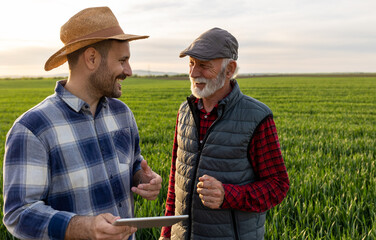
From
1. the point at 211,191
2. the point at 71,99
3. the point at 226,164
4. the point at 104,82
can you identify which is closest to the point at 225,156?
the point at 226,164

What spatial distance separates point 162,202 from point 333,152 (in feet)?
16.0

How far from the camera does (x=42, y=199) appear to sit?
6.06 feet

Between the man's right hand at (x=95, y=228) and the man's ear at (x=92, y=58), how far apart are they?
918mm

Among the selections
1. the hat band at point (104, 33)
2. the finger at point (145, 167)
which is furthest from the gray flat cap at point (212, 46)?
the finger at point (145, 167)

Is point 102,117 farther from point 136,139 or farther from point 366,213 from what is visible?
point 366,213

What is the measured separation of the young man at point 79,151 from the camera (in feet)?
5.58

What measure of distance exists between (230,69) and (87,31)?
1044mm

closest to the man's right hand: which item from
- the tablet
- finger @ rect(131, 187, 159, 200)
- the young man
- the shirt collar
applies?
the young man

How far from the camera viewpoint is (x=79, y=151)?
1.96m

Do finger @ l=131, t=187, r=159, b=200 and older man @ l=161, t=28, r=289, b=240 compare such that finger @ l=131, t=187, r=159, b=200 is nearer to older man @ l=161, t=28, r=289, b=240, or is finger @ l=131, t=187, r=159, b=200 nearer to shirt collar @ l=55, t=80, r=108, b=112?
older man @ l=161, t=28, r=289, b=240

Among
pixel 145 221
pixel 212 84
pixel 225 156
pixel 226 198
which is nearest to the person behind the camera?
pixel 145 221

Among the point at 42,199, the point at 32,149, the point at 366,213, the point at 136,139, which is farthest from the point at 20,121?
the point at 366,213

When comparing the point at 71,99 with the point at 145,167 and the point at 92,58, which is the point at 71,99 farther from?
the point at 145,167

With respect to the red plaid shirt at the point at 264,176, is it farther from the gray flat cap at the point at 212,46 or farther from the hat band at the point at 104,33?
the hat band at the point at 104,33
